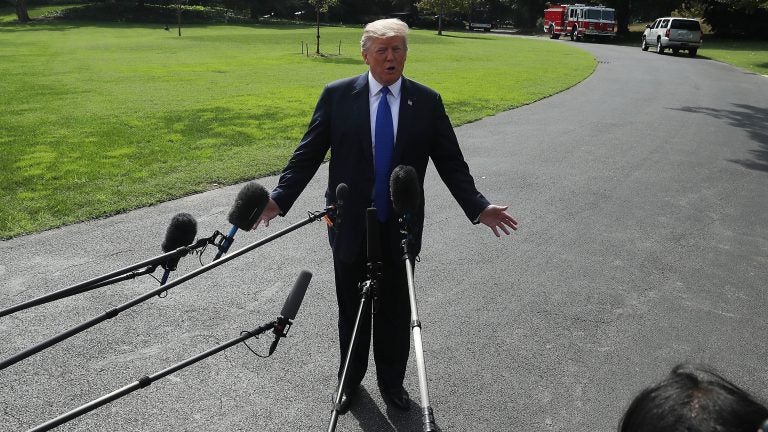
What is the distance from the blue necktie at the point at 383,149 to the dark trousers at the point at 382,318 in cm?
22

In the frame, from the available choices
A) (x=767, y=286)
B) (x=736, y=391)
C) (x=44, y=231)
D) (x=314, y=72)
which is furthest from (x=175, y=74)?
(x=736, y=391)

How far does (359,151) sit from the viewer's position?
3.74m

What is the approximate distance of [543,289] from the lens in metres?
6.17

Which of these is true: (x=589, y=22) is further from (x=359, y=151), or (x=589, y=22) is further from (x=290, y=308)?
(x=290, y=308)

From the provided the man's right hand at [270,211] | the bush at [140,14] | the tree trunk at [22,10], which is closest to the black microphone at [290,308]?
the man's right hand at [270,211]

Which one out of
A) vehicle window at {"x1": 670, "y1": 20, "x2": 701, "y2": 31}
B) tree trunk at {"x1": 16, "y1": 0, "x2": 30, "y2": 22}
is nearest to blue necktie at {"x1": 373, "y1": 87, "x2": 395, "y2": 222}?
vehicle window at {"x1": 670, "y1": 20, "x2": 701, "y2": 31}

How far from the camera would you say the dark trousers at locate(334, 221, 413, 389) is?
393 cm

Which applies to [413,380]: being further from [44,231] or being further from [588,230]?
[44,231]

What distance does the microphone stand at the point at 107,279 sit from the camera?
2234 mm

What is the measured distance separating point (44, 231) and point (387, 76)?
5.37m

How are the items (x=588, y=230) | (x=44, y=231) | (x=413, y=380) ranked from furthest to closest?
(x=588, y=230)
(x=44, y=231)
(x=413, y=380)

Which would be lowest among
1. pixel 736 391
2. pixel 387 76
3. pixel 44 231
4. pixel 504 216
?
pixel 44 231

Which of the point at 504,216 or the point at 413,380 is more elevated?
the point at 504,216

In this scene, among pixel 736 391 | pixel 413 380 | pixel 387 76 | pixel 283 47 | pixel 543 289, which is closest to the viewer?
pixel 736 391
